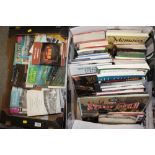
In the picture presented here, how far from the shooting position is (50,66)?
1770 millimetres

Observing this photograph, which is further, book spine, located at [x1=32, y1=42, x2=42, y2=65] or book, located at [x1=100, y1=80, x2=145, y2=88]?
book spine, located at [x1=32, y1=42, x2=42, y2=65]

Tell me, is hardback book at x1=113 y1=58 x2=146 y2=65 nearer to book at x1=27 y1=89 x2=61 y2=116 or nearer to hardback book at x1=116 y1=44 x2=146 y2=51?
hardback book at x1=116 y1=44 x2=146 y2=51

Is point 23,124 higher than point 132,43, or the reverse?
point 132,43

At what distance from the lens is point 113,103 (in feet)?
5.52

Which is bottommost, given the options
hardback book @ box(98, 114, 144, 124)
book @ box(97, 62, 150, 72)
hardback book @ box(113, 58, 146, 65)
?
hardback book @ box(98, 114, 144, 124)

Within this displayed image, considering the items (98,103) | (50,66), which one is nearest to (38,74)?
(50,66)

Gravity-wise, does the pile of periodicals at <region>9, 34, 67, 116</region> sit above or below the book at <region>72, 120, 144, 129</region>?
above

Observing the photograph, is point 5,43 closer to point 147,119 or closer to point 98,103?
point 98,103

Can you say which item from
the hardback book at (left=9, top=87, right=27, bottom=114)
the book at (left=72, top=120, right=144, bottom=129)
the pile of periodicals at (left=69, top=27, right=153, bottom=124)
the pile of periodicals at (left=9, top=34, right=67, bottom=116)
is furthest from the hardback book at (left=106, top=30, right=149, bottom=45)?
the hardback book at (left=9, top=87, right=27, bottom=114)

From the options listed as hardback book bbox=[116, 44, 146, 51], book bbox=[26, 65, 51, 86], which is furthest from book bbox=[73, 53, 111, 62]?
book bbox=[26, 65, 51, 86]

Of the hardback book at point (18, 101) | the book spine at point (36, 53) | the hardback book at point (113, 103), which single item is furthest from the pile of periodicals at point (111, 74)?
the hardback book at point (18, 101)

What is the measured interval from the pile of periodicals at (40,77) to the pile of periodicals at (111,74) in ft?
0.38

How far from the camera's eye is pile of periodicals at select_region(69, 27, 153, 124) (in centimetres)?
164
